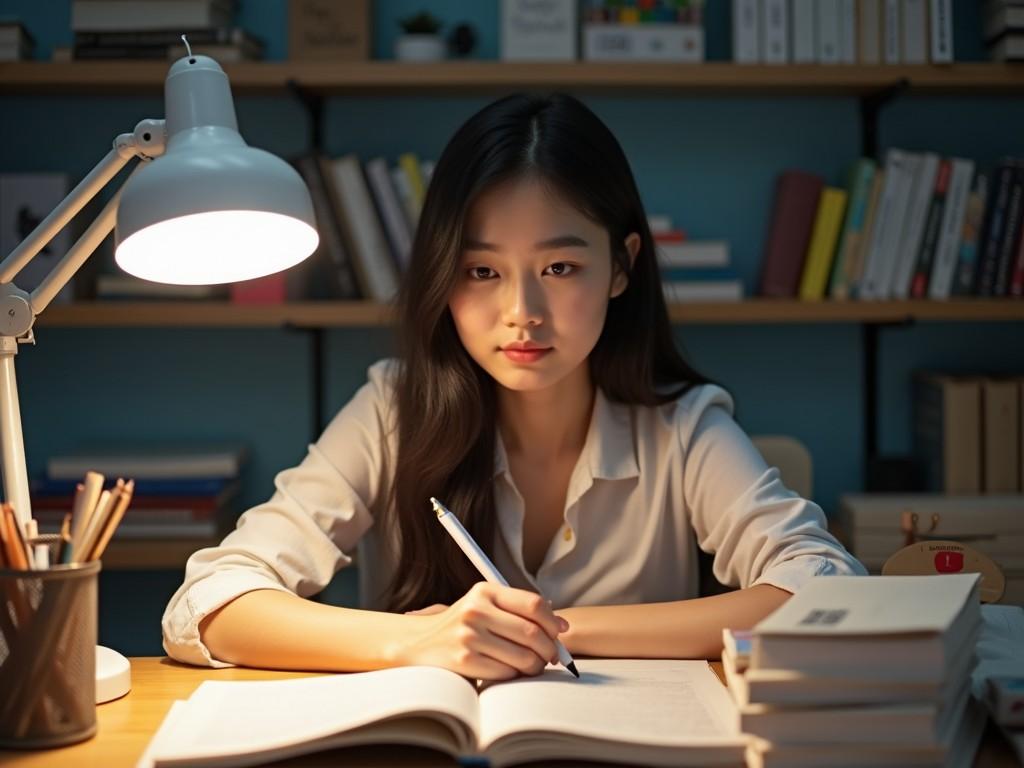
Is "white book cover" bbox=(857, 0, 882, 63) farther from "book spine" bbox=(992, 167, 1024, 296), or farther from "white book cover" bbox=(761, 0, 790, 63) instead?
"book spine" bbox=(992, 167, 1024, 296)

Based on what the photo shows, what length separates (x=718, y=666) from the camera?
47.9 inches

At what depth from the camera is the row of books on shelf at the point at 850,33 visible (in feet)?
7.90

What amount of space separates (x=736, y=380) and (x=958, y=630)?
177 centimetres

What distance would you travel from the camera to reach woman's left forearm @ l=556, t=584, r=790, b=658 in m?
1.23

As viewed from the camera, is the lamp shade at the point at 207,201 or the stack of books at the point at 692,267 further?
the stack of books at the point at 692,267

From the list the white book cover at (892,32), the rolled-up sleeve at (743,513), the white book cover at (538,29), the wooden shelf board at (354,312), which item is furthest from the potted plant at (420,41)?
the rolled-up sleeve at (743,513)

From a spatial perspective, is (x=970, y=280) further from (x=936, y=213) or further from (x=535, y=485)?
(x=535, y=485)

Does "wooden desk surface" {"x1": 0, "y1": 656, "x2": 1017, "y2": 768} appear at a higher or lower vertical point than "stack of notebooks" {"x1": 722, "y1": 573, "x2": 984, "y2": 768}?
lower

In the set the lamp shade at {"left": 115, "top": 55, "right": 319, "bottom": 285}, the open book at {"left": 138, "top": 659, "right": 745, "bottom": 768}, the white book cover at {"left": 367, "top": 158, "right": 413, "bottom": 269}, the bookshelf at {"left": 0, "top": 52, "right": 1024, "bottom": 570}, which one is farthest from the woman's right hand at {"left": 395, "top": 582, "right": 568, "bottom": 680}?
the white book cover at {"left": 367, "top": 158, "right": 413, "bottom": 269}

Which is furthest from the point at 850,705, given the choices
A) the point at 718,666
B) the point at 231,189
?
the point at 231,189

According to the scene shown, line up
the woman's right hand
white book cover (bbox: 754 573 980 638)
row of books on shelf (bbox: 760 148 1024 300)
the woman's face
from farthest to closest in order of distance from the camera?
row of books on shelf (bbox: 760 148 1024 300) < the woman's face < the woman's right hand < white book cover (bbox: 754 573 980 638)

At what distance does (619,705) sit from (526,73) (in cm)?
161

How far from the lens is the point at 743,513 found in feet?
4.95

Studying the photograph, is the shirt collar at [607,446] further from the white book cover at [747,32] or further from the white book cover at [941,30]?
the white book cover at [941,30]
